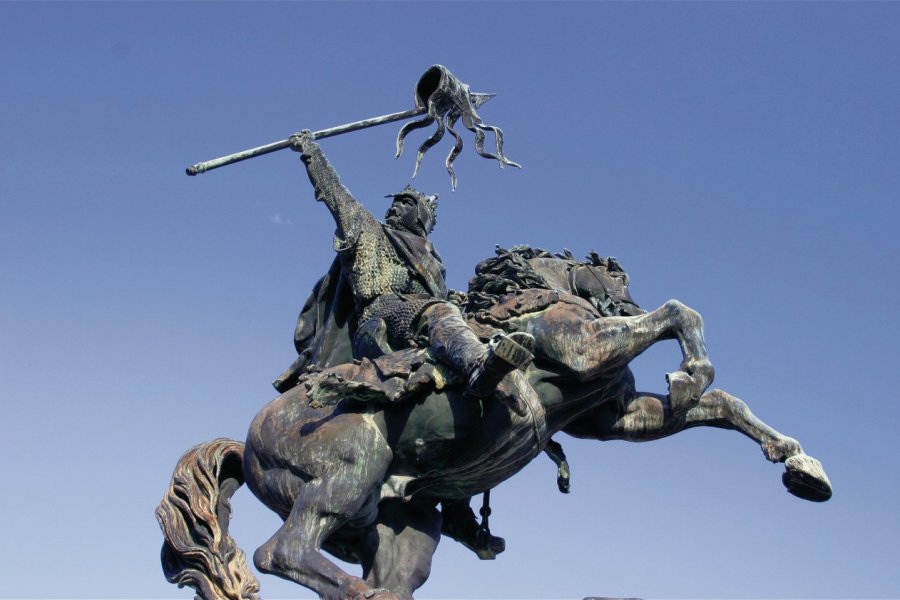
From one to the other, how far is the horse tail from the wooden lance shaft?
5.94 feet

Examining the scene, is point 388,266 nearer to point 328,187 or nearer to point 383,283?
point 383,283

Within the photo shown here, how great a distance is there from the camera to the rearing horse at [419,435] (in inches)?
309

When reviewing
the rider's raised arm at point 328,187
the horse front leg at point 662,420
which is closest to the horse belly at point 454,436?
the horse front leg at point 662,420

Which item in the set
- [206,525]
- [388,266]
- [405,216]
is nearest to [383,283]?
[388,266]

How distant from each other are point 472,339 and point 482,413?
47 centimetres

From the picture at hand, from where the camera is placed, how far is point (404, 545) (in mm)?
8484

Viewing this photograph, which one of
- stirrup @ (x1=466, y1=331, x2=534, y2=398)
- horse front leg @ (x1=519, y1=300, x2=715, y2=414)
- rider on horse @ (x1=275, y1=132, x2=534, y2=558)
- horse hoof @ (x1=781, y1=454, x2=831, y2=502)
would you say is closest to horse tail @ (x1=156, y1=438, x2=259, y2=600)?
rider on horse @ (x1=275, y1=132, x2=534, y2=558)

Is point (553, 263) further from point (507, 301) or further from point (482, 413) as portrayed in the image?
point (482, 413)

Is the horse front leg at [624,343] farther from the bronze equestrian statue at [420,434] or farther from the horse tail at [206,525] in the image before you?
the horse tail at [206,525]

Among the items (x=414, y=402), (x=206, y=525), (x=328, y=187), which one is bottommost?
(x=206, y=525)

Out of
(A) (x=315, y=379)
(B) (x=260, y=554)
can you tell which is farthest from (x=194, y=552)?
(A) (x=315, y=379)

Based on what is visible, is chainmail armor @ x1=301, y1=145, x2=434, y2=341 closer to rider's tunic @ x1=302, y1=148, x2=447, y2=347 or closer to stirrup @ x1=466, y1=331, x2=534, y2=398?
rider's tunic @ x1=302, y1=148, x2=447, y2=347

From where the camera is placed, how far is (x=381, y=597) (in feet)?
24.4

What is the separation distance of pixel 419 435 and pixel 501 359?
981mm
